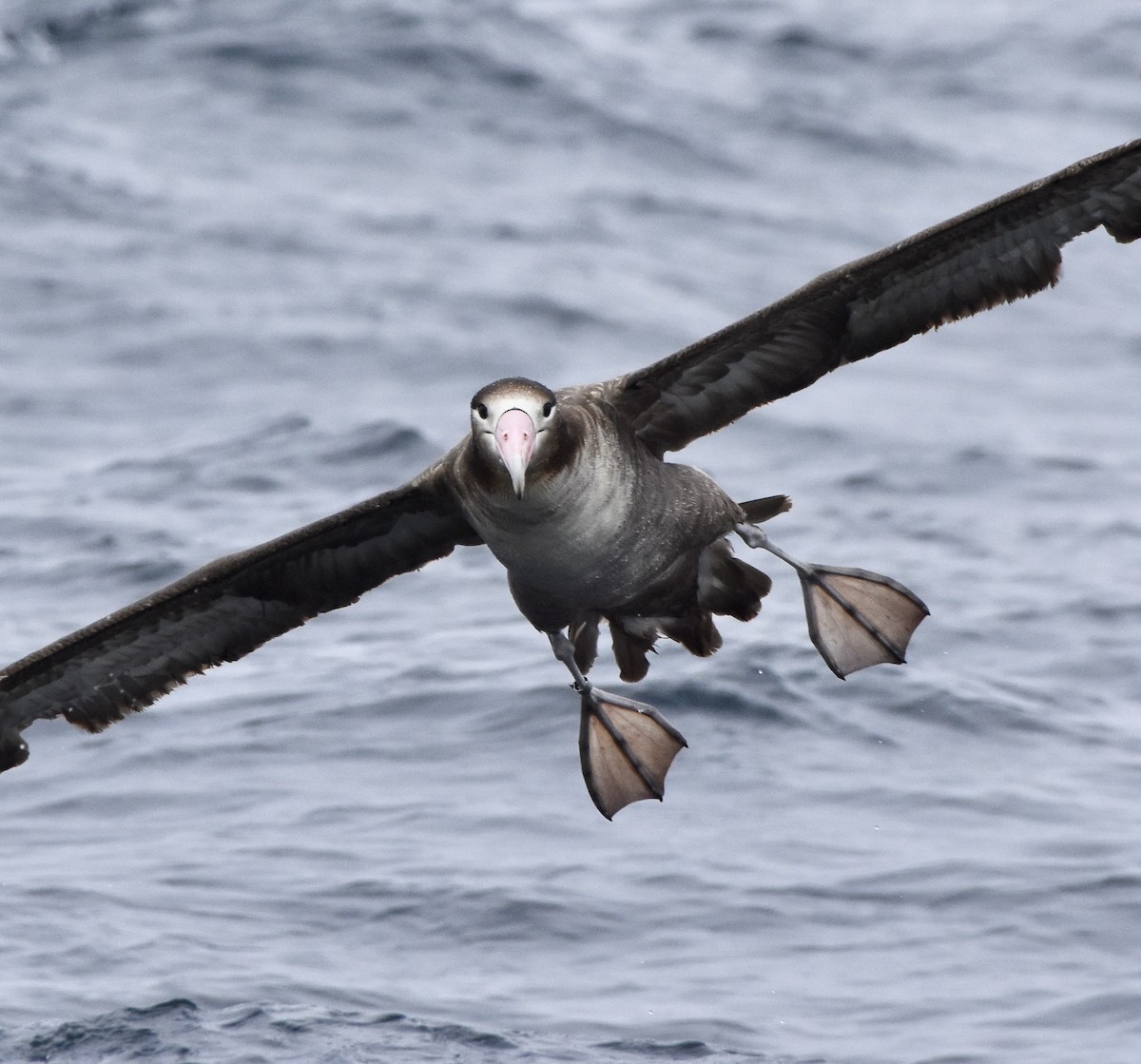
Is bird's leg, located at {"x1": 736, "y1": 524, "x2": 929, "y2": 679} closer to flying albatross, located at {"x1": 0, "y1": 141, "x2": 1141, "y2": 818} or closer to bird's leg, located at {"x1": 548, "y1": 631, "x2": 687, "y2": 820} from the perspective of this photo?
flying albatross, located at {"x1": 0, "y1": 141, "x2": 1141, "y2": 818}

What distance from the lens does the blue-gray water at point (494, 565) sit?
9.84 metres

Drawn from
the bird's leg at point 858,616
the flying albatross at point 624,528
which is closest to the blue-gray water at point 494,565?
the flying albatross at point 624,528

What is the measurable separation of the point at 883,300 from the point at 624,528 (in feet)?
4.64

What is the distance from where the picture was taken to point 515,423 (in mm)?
7863

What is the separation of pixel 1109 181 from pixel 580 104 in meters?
17.2

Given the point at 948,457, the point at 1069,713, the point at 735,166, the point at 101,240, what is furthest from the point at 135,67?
the point at 1069,713

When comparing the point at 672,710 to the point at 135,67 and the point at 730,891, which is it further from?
the point at 135,67

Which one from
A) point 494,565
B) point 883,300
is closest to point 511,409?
point 883,300

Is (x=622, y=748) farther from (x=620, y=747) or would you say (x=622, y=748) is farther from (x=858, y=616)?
(x=858, y=616)

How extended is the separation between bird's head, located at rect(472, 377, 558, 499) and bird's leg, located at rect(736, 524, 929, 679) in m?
1.89

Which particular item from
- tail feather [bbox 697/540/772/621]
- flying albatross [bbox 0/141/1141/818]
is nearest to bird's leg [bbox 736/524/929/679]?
flying albatross [bbox 0/141/1141/818]

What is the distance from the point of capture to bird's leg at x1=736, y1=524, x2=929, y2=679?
9633 millimetres

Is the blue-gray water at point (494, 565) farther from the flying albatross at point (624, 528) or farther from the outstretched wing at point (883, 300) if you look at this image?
the outstretched wing at point (883, 300)

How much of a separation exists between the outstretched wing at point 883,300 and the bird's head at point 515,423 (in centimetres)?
81
